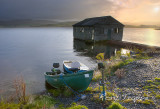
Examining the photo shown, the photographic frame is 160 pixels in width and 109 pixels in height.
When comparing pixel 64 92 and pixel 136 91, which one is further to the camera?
pixel 64 92

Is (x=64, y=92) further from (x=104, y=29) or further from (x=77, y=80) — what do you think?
(x=104, y=29)

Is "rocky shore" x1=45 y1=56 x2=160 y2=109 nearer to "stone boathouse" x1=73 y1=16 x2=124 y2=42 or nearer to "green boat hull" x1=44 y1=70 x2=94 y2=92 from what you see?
"green boat hull" x1=44 y1=70 x2=94 y2=92

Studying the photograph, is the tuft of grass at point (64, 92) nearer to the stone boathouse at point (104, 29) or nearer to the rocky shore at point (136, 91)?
the rocky shore at point (136, 91)

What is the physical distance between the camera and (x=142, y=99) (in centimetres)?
633

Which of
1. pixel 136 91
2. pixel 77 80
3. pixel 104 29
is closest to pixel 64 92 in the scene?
pixel 77 80

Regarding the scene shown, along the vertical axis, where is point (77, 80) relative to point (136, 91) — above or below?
above

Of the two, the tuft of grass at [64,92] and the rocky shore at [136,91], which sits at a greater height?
the rocky shore at [136,91]

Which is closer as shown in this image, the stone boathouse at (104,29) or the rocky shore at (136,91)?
the rocky shore at (136,91)

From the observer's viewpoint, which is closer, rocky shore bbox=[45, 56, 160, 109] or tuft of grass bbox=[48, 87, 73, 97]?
rocky shore bbox=[45, 56, 160, 109]

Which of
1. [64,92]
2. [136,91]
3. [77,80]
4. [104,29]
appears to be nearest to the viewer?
[136,91]

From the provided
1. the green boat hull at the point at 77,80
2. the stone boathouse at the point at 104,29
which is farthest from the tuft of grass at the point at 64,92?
the stone boathouse at the point at 104,29

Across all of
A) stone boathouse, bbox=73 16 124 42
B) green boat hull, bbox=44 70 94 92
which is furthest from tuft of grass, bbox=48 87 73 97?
stone boathouse, bbox=73 16 124 42

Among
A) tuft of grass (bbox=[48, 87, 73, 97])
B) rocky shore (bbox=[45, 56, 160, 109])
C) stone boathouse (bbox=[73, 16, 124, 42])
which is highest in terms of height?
stone boathouse (bbox=[73, 16, 124, 42])

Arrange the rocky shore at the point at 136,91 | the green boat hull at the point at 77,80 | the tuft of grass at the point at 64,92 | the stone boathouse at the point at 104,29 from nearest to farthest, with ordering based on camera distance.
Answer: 1. the rocky shore at the point at 136,91
2. the green boat hull at the point at 77,80
3. the tuft of grass at the point at 64,92
4. the stone boathouse at the point at 104,29
